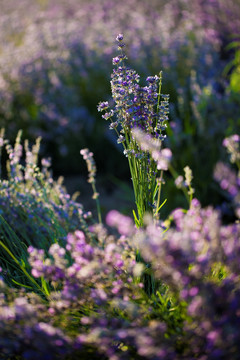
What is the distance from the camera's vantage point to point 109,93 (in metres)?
4.23

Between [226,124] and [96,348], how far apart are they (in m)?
2.38

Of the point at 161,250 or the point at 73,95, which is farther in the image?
the point at 73,95

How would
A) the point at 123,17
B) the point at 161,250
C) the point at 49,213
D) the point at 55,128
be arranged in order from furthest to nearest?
the point at 123,17 < the point at 55,128 < the point at 49,213 < the point at 161,250

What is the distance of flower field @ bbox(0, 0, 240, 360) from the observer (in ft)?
3.45

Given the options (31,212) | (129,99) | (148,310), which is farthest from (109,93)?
(148,310)

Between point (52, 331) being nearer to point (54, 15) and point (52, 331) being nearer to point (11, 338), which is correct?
point (11, 338)

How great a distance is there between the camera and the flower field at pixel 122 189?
105 cm

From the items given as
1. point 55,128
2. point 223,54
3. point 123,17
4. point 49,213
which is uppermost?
point 123,17

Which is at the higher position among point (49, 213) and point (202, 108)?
point (202, 108)

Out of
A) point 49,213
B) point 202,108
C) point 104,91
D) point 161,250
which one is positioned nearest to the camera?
point 161,250

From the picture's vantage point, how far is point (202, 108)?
3.16 meters

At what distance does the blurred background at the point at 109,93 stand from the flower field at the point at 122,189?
2 cm

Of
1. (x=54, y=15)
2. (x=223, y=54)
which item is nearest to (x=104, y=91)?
(x=223, y=54)

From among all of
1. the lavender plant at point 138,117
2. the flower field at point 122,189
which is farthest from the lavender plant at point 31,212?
the lavender plant at point 138,117
